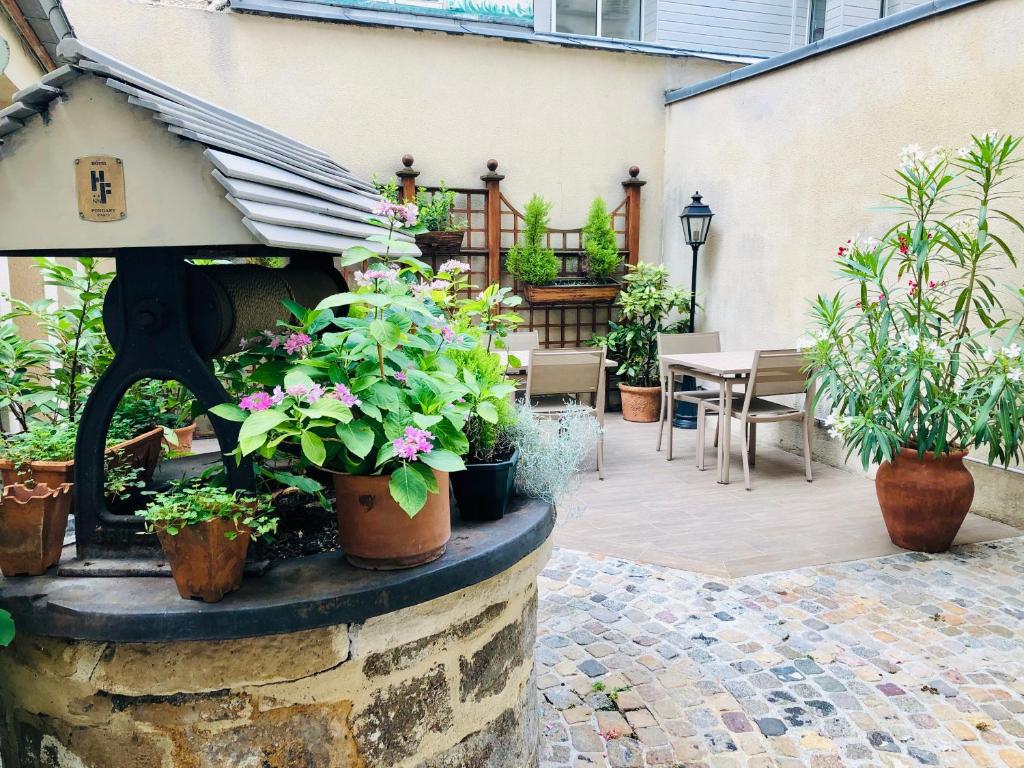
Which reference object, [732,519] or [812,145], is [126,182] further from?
[812,145]

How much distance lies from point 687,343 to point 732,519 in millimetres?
2089

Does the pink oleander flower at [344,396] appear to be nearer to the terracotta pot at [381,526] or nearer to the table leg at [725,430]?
the terracotta pot at [381,526]

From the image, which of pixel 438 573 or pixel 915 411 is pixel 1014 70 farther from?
pixel 438 573

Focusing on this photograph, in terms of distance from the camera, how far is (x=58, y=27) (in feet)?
10.7

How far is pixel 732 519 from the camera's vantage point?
4148mm

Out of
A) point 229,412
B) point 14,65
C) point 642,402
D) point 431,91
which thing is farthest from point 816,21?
point 229,412

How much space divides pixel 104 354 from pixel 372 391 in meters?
Answer: 1.30

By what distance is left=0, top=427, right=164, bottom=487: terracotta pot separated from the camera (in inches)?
62.1

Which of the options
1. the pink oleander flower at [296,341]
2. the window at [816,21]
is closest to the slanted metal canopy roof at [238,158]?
the pink oleander flower at [296,341]

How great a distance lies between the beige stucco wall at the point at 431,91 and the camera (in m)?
5.85

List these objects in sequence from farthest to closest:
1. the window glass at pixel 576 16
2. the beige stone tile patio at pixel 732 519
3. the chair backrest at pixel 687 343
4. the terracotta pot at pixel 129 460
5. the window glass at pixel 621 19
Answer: the window glass at pixel 621 19
the window glass at pixel 576 16
the chair backrest at pixel 687 343
the beige stone tile patio at pixel 732 519
the terracotta pot at pixel 129 460

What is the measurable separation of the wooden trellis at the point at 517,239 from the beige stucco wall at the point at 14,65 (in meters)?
3.15

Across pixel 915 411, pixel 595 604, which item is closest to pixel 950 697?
pixel 595 604

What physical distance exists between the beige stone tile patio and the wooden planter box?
194 centimetres
